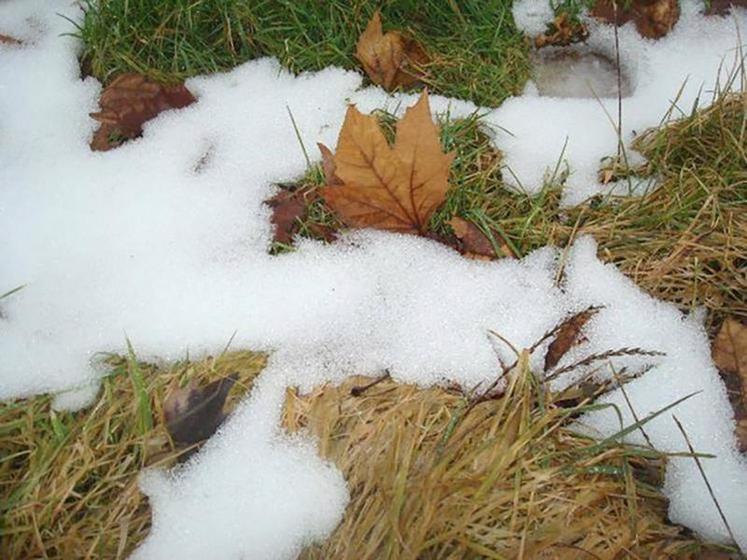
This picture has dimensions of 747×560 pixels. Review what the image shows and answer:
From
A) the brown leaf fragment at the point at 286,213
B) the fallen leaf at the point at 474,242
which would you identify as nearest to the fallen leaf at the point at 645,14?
the fallen leaf at the point at 474,242

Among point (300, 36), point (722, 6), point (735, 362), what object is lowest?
point (735, 362)

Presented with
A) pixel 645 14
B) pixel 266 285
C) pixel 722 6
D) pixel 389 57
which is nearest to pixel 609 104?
pixel 645 14

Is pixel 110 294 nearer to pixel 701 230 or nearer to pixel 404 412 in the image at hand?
pixel 404 412

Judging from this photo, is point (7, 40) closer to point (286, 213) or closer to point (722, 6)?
point (286, 213)

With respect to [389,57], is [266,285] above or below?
below

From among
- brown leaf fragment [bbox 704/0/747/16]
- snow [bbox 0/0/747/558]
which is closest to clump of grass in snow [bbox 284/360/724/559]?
snow [bbox 0/0/747/558]

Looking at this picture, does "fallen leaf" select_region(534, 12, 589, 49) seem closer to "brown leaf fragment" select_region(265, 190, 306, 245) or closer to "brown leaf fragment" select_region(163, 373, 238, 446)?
"brown leaf fragment" select_region(265, 190, 306, 245)
